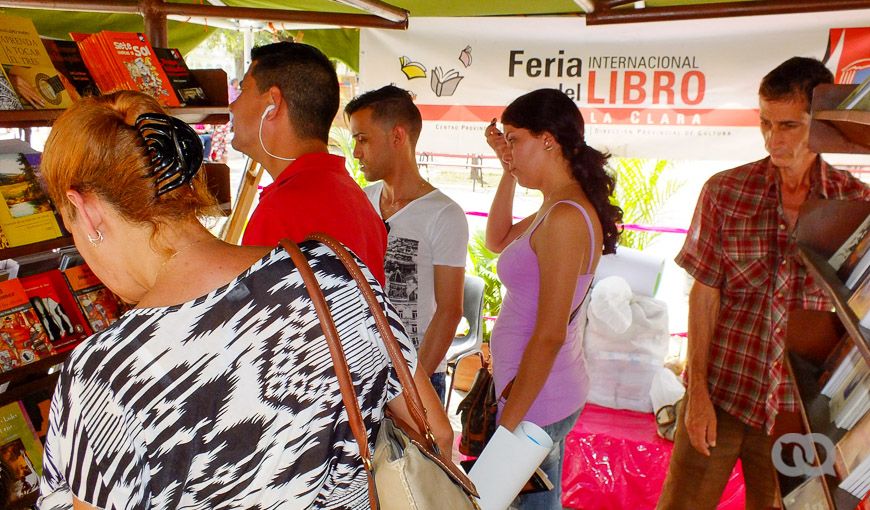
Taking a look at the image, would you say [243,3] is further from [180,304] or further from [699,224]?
[180,304]

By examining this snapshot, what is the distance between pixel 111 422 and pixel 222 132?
6.71 metres

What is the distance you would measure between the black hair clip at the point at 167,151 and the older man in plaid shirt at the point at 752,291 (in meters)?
1.88

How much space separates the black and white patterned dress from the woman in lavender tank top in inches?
39.2

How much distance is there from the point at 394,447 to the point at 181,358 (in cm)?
37

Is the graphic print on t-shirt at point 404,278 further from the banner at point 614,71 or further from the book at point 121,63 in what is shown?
the banner at point 614,71

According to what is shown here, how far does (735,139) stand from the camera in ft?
11.8

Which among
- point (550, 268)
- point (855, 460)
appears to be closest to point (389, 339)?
point (550, 268)

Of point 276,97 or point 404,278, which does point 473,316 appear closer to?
point 404,278

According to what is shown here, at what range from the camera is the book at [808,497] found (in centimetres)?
171

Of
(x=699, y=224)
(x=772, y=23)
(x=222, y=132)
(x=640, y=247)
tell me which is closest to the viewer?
(x=699, y=224)

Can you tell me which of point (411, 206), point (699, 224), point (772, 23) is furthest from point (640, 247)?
point (411, 206)

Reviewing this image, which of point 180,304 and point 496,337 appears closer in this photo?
point 180,304

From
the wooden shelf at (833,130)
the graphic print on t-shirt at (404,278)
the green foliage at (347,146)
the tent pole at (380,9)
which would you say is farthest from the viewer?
the green foliage at (347,146)

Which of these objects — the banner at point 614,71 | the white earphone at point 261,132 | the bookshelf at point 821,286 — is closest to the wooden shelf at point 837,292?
the bookshelf at point 821,286
